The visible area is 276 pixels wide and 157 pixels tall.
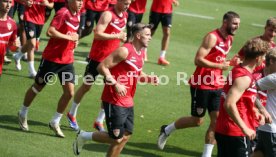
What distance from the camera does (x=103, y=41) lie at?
11531mm

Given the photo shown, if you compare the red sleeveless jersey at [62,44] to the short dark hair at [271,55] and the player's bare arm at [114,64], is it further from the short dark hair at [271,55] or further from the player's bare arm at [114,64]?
the short dark hair at [271,55]

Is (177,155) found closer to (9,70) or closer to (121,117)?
(121,117)

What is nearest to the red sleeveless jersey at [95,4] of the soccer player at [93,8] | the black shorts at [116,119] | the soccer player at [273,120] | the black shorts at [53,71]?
the soccer player at [93,8]

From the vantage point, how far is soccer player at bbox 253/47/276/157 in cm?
888

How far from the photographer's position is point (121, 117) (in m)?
9.17

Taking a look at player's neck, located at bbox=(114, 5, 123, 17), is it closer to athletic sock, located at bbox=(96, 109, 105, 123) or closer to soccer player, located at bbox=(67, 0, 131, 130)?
soccer player, located at bbox=(67, 0, 131, 130)

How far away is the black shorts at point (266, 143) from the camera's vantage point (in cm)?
912

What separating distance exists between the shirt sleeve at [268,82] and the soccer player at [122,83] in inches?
63.7

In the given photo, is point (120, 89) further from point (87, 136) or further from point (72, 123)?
point (72, 123)

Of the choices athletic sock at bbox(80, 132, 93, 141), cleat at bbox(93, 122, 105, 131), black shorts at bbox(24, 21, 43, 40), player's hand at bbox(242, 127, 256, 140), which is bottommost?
cleat at bbox(93, 122, 105, 131)

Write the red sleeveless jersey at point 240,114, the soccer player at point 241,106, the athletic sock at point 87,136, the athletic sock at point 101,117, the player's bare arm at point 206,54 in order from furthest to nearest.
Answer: the athletic sock at point 101,117, the player's bare arm at point 206,54, the athletic sock at point 87,136, the red sleeveless jersey at point 240,114, the soccer player at point 241,106

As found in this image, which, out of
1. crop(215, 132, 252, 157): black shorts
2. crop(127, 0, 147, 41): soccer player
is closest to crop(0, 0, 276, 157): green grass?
crop(127, 0, 147, 41): soccer player

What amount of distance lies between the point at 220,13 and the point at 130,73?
44.9 ft

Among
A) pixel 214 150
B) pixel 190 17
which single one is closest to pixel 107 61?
pixel 214 150
